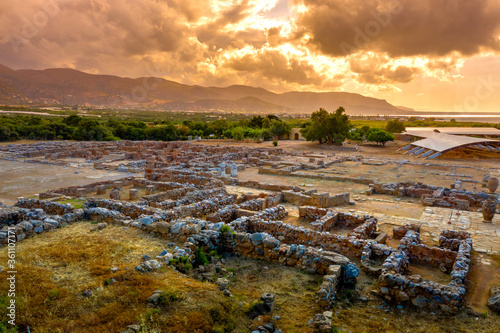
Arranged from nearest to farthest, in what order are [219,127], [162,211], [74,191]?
[162,211] < [74,191] < [219,127]

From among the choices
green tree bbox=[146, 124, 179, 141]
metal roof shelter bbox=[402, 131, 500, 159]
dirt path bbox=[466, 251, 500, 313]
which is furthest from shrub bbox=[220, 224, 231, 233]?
green tree bbox=[146, 124, 179, 141]

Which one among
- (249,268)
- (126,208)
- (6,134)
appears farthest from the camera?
(6,134)

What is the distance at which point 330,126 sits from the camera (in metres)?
48.2

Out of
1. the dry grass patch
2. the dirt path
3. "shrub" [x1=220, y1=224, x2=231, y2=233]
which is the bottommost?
the dry grass patch

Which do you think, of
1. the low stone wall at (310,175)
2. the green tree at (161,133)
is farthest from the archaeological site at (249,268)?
the green tree at (161,133)

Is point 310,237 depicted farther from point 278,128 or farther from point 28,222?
point 278,128

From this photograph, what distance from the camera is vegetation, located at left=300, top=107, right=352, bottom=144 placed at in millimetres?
48000

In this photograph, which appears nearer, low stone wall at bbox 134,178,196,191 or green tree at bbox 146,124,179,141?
low stone wall at bbox 134,178,196,191

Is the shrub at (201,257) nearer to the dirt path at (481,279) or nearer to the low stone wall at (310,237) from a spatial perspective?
the low stone wall at (310,237)

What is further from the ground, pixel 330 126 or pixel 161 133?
pixel 330 126

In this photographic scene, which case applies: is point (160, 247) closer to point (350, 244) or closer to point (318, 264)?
point (318, 264)

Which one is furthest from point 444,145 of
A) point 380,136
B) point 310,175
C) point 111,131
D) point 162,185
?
point 111,131

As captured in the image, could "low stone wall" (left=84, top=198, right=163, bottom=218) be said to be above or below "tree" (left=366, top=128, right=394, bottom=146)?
below

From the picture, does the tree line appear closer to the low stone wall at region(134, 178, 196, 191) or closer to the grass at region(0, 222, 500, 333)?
the low stone wall at region(134, 178, 196, 191)
